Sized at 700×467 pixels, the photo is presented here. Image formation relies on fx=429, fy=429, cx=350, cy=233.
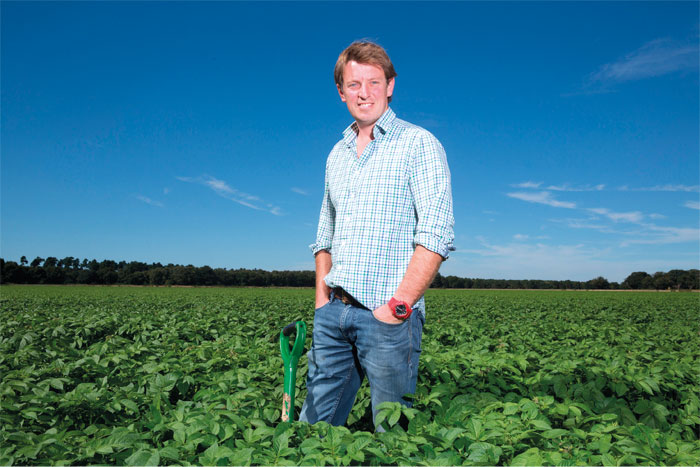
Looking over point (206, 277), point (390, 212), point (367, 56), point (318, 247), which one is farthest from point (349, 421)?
point (206, 277)

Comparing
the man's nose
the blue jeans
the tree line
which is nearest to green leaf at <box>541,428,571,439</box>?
the blue jeans

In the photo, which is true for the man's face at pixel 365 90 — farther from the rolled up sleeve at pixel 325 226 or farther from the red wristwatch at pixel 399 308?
the red wristwatch at pixel 399 308

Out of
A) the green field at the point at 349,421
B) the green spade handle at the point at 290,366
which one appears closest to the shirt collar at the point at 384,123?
the green spade handle at the point at 290,366

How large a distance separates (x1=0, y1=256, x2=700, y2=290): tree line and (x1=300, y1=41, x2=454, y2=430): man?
75.5 meters

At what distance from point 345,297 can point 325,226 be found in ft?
2.23

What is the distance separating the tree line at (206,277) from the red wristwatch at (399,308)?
75884mm

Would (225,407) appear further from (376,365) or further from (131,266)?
(131,266)

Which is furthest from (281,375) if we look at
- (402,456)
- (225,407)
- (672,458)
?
(672,458)

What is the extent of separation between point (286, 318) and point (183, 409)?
24.3 feet

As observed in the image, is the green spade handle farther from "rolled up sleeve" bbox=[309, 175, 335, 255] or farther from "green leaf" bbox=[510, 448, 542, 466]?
"green leaf" bbox=[510, 448, 542, 466]

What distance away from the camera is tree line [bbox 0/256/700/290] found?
249 feet

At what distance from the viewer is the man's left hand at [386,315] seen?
210cm

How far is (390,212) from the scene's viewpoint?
2293mm

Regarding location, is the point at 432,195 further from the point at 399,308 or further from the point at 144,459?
the point at 144,459
